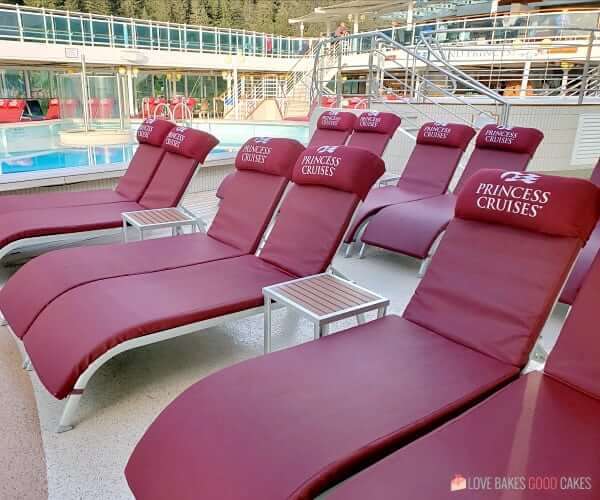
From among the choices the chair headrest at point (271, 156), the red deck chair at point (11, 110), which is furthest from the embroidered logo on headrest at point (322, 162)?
the red deck chair at point (11, 110)

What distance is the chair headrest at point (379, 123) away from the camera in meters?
5.35

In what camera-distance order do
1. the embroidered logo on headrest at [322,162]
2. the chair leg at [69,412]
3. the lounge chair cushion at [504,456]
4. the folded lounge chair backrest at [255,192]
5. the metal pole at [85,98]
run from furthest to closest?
1. the metal pole at [85,98]
2. the folded lounge chair backrest at [255,192]
3. the embroidered logo on headrest at [322,162]
4. the chair leg at [69,412]
5. the lounge chair cushion at [504,456]

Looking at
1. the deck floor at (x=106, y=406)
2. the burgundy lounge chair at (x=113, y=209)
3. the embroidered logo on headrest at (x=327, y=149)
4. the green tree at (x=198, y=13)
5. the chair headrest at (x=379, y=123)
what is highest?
the green tree at (x=198, y=13)

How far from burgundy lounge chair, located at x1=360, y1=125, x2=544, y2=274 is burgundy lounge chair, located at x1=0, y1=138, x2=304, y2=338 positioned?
1041 mm

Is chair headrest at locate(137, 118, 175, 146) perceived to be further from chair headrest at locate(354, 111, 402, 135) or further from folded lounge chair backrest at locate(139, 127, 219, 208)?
chair headrest at locate(354, 111, 402, 135)

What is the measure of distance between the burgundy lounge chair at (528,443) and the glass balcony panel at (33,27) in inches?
639

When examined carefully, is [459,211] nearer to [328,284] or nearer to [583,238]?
[583,238]

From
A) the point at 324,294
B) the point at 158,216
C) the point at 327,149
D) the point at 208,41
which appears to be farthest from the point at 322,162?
the point at 208,41

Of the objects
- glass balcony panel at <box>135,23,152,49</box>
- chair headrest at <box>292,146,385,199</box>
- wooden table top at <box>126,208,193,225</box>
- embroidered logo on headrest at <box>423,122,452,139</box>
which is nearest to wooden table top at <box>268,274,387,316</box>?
chair headrest at <box>292,146,385,199</box>

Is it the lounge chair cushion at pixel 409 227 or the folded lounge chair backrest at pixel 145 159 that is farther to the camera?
the folded lounge chair backrest at pixel 145 159

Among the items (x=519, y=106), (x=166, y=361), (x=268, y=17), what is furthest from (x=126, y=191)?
(x=268, y=17)

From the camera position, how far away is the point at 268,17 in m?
30.0

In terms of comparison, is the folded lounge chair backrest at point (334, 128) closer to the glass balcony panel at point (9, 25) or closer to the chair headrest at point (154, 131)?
the chair headrest at point (154, 131)

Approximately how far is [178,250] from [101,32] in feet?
49.4
